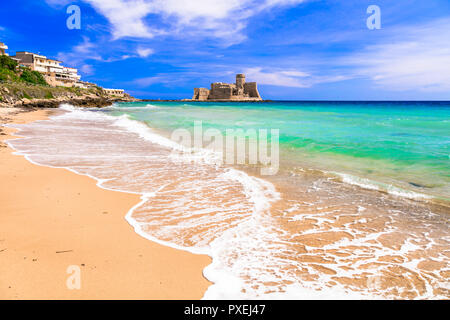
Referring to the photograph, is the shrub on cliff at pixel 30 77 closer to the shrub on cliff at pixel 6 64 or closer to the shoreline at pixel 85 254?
the shrub on cliff at pixel 6 64

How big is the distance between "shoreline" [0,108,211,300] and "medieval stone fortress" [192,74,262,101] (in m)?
122

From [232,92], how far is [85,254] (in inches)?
4902

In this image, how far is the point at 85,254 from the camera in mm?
3027

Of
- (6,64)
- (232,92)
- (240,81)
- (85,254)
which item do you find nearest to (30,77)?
(6,64)

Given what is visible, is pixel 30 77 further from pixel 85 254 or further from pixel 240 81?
pixel 240 81

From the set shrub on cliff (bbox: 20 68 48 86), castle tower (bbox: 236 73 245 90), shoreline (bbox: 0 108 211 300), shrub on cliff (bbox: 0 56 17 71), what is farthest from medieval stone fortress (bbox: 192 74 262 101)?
shoreline (bbox: 0 108 211 300)

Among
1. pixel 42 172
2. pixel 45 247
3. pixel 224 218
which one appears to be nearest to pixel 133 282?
pixel 45 247

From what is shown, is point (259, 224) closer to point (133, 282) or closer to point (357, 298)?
point (357, 298)

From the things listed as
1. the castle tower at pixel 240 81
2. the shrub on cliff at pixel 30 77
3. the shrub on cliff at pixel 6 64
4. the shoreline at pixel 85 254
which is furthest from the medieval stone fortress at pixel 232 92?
the shoreline at pixel 85 254

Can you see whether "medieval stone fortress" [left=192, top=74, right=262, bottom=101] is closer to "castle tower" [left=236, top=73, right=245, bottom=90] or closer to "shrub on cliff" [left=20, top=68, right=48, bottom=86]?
"castle tower" [left=236, top=73, right=245, bottom=90]

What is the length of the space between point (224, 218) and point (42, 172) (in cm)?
495
